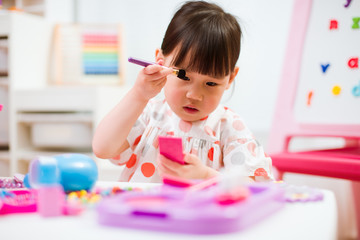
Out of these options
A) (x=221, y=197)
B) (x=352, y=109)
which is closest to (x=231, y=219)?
(x=221, y=197)

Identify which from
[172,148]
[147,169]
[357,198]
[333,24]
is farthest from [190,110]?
[357,198]

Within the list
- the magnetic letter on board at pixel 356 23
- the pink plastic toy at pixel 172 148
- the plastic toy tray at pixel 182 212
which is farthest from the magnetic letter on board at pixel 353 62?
the plastic toy tray at pixel 182 212

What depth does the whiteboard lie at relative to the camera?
1330mm

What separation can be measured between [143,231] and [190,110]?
54cm

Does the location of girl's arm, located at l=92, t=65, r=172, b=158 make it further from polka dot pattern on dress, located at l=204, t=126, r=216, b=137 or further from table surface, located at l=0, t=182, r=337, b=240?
table surface, located at l=0, t=182, r=337, b=240

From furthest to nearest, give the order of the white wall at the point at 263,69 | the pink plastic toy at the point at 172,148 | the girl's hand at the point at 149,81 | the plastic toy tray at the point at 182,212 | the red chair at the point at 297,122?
the white wall at the point at 263,69 → the red chair at the point at 297,122 → the girl's hand at the point at 149,81 → the pink plastic toy at the point at 172,148 → the plastic toy tray at the point at 182,212

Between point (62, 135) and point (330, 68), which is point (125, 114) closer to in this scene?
point (330, 68)

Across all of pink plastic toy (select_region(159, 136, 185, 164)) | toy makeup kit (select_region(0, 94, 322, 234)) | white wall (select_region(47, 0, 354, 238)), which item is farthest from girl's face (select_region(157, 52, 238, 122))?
white wall (select_region(47, 0, 354, 238))

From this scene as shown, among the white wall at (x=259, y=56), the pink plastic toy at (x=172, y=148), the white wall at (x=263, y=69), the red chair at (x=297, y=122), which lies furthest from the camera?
the white wall at (x=259, y=56)

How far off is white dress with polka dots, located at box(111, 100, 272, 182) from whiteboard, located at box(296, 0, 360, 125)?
0.52m

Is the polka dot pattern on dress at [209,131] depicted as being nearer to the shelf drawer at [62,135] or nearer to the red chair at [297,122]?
the red chair at [297,122]

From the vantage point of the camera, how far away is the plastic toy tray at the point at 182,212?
0.33 metres

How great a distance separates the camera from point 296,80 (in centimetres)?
143

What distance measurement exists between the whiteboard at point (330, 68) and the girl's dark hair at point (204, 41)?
0.59 metres
